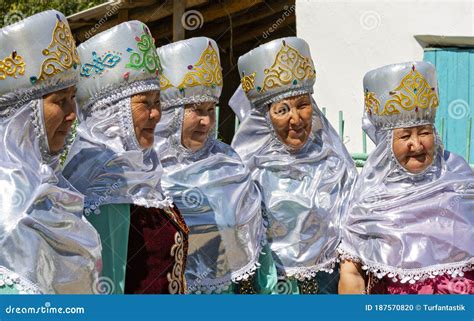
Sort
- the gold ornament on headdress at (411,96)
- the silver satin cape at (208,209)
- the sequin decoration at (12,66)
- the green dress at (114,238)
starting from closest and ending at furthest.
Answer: the sequin decoration at (12,66)
the green dress at (114,238)
the silver satin cape at (208,209)
the gold ornament on headdress at (411,96)

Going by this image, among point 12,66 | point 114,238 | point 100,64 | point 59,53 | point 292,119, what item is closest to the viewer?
point 12,66

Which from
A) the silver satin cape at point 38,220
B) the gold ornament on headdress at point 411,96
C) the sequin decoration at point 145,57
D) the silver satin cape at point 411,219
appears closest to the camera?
the silver satin cape at point 38,220

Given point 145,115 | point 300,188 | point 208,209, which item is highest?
point 145,115

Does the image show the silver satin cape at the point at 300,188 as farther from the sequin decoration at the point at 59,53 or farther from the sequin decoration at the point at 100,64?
the sequin decoration at the point at 59,53

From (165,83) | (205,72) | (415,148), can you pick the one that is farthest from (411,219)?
(165,83)

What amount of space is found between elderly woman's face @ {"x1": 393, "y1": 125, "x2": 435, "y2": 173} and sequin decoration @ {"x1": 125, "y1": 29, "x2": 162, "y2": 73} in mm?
1315

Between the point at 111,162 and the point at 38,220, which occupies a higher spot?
the point at 38,220

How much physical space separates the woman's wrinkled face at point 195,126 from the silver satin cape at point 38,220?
4.52ft

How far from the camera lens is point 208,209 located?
18.5 feet

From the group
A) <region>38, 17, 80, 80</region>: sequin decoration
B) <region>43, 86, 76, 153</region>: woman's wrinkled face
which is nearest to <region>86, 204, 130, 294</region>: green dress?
<region>43, 86, 76, 153</region>: woman's wrinkled face

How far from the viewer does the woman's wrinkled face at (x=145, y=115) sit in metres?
4.92

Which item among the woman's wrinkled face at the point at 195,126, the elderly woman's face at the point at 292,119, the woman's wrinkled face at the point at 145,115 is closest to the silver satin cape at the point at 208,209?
the woman's wrinkled face at the point at 195,126

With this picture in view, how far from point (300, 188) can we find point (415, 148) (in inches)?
28.4

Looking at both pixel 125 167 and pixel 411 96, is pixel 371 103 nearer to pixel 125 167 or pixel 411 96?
pixel 411 96
